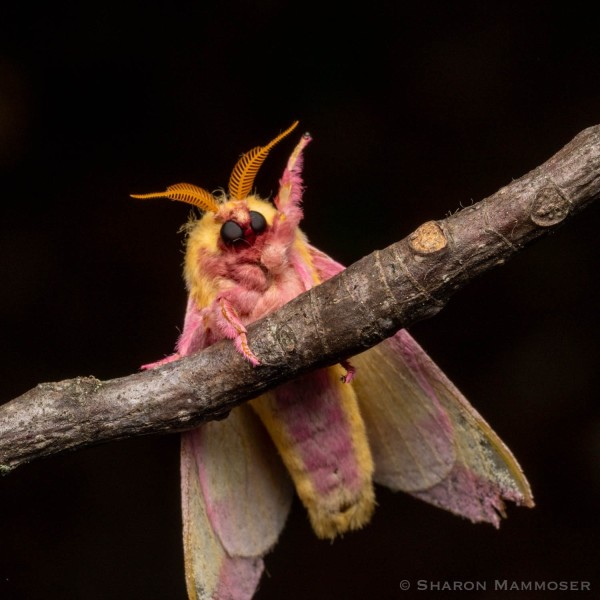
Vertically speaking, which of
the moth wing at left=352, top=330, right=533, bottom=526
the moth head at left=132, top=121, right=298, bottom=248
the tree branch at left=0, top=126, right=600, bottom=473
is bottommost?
the moth wing at left=352, top=330, right=533, bottom=526

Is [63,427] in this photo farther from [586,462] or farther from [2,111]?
[586,462]

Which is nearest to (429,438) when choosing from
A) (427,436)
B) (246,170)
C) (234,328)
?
(427,436)

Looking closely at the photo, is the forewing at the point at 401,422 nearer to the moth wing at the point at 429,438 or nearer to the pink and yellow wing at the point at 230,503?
the moth wing at the point at 429,438

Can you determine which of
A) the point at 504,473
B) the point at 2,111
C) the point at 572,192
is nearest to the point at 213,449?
the point at 504,473

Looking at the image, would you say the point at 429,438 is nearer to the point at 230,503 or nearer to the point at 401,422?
the point at 401,422

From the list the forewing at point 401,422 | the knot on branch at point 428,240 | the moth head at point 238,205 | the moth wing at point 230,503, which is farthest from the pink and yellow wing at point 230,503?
the knot on branch at point 428,240

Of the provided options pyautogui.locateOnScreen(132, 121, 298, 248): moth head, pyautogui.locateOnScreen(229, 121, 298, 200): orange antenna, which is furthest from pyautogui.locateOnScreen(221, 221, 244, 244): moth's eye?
pyautogui.locateOnScreen(229, 121, 298, 200): orange antenna

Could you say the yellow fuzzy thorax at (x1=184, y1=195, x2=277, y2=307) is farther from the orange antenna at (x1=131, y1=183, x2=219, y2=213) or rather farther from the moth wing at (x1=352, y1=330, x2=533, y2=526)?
the moth wing at (x1=352, y1=330, x2=533, y2=526)
